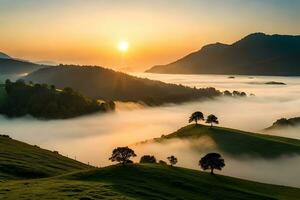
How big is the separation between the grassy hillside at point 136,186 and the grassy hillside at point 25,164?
1738cm

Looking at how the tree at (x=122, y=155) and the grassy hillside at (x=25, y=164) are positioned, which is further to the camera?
the tree at (x=122, y=155)

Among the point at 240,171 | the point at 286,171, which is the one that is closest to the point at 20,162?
the point at 240,171

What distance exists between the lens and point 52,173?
111 m

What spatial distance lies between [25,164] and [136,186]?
131 feet

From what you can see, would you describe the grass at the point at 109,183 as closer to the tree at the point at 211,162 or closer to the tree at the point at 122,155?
the tree at the point at 122,155

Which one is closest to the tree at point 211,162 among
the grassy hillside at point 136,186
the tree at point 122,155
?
the grassy hillside at point 136,186

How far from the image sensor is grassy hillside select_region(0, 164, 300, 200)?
230 ft

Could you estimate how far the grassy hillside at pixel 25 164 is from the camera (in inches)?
4001

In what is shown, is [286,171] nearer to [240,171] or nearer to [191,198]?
[240,171]

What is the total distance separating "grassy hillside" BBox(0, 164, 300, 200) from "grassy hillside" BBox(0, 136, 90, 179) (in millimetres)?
17385

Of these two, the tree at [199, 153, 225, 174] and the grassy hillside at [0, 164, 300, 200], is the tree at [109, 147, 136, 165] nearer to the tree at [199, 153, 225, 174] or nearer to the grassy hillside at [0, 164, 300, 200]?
the grassy hillside at [0, 164, 300, 200]

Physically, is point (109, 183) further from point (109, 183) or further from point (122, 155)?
point (122, 155)

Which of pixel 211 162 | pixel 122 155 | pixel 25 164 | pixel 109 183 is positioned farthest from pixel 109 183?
pixel 211 162

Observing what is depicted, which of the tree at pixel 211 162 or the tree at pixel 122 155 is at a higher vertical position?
the tree at pixel 211 162
